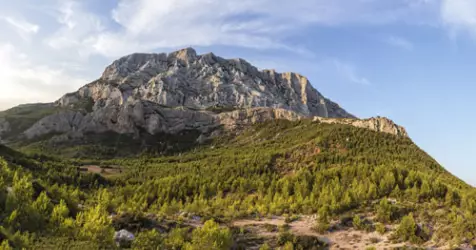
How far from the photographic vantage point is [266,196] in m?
81.9

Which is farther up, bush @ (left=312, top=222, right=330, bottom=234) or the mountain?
the mountain

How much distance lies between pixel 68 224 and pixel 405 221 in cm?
4382

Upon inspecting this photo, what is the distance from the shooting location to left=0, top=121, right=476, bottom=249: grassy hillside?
111 ft

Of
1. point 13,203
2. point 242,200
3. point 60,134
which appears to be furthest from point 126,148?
point 13,203

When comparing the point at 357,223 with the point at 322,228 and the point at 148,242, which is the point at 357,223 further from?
the point at 148,242

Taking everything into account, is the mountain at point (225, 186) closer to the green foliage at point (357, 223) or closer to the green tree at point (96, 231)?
the green tree at point (96, 231)

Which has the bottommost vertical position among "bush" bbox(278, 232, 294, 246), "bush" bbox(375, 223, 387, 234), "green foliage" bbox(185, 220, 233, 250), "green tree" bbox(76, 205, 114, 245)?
"bush" bbox(278, 232, 294, 246)

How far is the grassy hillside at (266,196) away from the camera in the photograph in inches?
1334

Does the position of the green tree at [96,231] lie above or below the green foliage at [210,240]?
above

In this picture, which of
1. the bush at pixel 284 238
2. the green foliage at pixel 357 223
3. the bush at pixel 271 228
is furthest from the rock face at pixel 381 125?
the bush at pixel 284 238

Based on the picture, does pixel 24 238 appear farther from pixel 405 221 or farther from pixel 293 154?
pixel 293 154

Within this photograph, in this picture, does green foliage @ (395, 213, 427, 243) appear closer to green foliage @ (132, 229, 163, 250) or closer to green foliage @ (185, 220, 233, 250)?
green foliage @ (185, 220, 233, 250)

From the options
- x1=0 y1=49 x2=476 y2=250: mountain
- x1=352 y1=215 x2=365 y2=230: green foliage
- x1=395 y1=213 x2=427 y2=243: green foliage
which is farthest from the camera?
x1=352 y1=215 x2=365 y2=230: green foliage

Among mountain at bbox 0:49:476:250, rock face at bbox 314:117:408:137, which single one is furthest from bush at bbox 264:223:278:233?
rock face at bbox 314:117:408:137
